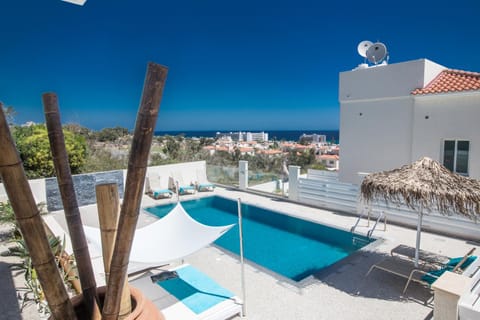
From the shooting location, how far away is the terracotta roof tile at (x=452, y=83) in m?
11.3

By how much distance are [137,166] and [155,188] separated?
1561 cm

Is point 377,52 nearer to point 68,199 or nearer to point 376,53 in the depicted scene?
point 376,53

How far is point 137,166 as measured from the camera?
1474mm

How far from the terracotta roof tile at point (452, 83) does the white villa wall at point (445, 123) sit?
0.76 feet

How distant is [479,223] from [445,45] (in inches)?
769

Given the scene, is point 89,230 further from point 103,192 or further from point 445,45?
point 445,45

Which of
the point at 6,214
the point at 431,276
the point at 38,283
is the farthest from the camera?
the point at 6,214

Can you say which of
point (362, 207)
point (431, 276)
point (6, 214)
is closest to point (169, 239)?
point (6, 214)

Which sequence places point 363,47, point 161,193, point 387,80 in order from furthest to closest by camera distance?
point 161,193
point 363,47
point 387,80

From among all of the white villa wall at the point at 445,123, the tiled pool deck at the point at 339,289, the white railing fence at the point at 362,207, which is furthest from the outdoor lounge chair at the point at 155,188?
the white villa wall at the point at 445,123

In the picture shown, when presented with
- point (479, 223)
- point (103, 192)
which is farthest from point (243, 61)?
point (103, 192)

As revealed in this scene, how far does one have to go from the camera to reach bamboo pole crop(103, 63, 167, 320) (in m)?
1.39

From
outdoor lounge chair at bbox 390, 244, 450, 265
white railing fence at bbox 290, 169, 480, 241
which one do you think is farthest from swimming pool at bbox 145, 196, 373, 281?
white railing fence at bbox 290, 169, 480, 241

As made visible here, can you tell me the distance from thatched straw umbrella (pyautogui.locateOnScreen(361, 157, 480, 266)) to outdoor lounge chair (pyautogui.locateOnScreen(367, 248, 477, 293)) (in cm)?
103
